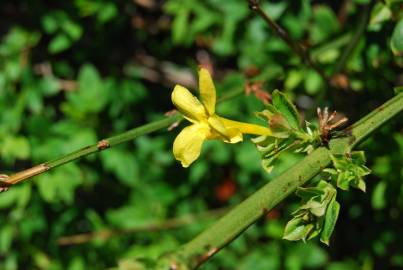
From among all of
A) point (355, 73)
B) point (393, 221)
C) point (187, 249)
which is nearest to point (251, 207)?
point (187, 249)

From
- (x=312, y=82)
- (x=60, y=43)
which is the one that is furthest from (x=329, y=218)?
(x=60, y=43)

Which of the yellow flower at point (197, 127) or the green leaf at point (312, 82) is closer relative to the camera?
the yellow flower at point (197, 127)

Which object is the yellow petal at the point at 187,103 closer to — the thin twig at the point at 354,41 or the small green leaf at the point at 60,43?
the thin twig at the point at 354,41

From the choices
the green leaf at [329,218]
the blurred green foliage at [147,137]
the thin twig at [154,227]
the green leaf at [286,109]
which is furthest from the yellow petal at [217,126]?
the thin twig at [154,227]

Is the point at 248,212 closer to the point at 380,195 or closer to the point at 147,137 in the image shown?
the point at 380,195

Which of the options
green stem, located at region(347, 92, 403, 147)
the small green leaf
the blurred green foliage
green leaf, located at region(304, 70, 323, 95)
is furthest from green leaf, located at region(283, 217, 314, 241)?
the small green leaf

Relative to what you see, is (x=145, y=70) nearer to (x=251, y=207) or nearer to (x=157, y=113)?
(x=157, y=113)
